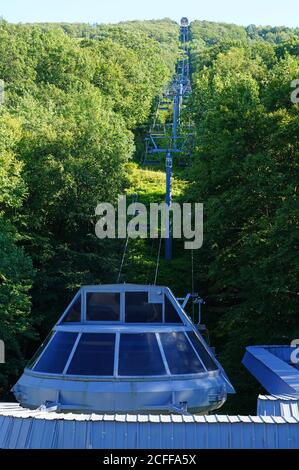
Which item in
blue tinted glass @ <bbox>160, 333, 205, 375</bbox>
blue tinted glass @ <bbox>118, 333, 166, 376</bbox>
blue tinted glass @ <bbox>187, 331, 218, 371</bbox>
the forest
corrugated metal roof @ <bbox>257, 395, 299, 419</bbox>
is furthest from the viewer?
the forest

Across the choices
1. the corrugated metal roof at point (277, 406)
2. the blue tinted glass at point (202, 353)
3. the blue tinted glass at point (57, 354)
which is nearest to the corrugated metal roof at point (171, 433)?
the corrugated metal roof at point (277, 406)

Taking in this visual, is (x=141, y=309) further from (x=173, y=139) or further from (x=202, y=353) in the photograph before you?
(x=173, y=139)

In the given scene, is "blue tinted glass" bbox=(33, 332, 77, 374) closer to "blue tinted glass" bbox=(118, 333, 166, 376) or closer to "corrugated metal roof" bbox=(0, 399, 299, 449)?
"blue tinted glass" bbox=(118, 333, 166, 376)

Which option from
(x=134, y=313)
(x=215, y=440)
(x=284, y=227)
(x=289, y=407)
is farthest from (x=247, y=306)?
(x=215, y=440)

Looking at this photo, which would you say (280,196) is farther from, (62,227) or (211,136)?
(62,227)

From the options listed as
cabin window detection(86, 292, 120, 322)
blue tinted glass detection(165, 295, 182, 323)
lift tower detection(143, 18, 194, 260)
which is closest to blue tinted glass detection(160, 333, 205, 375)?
blue tinted glass detection(165, 295, 182, 323)

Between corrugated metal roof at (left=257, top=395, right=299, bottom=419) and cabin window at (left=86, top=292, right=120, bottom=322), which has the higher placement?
cabin window at (left=86, top=292, right=120, bottom=322)

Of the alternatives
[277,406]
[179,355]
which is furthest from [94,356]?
[277,406]
